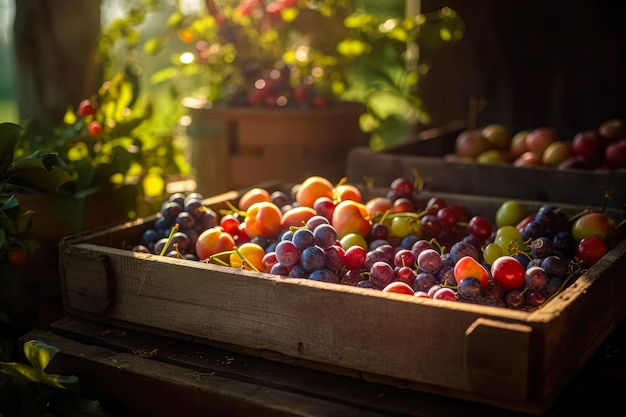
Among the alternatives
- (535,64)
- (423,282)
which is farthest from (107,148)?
(535,64)

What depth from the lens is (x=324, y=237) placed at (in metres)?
1.63

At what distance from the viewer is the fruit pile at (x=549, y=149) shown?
8.82ft

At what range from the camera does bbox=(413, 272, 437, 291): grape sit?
5.17ft

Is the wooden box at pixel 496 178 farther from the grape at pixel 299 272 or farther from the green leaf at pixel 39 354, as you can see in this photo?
the green leaf at pixel 39 354

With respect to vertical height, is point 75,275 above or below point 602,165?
below

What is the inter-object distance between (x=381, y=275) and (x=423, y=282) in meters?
0.09

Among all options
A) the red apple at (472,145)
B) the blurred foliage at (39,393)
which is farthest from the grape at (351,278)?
Answer: the red apple at (472,145)

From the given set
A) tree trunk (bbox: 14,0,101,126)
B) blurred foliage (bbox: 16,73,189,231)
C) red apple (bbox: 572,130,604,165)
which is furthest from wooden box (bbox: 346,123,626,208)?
tree trunk (bbox: 14,0,101,126)

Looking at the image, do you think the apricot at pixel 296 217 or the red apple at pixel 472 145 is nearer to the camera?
the apricot at pixel 296 217

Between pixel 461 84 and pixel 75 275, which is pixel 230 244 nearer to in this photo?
pixel 75 275

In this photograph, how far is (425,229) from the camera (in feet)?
6.41

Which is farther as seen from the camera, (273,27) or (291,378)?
(273,27)

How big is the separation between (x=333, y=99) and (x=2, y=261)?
5.15 ft

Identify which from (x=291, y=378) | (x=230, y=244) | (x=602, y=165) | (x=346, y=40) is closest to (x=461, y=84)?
(x=346, y=40)
